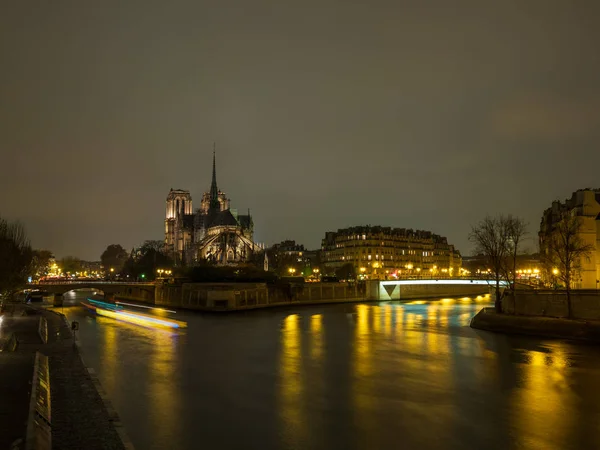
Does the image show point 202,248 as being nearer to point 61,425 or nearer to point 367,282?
point 367,282

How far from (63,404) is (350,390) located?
10.4m

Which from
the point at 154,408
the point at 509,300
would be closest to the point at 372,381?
the point at 154,408

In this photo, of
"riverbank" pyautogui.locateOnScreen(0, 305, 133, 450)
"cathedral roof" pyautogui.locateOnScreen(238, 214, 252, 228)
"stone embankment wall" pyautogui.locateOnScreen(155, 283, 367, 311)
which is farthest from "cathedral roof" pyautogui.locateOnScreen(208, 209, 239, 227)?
"riverbank" pyautogui.locateOnScreen(0, 305, 133, 450)

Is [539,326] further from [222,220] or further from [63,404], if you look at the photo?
[222,220]

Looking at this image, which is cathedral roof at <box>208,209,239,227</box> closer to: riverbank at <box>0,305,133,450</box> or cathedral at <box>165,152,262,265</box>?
cathedral at <box>165,152,262,265</box>

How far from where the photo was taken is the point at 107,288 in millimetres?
79688

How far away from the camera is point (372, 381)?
23.0m

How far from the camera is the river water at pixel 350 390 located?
50.2 ft

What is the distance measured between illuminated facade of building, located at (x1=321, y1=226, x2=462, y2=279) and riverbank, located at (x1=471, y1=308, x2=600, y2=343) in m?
80.5

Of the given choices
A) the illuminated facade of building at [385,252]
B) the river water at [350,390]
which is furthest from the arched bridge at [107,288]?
the illuminated facade of building at [385,252]

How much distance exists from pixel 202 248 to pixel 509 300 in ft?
351

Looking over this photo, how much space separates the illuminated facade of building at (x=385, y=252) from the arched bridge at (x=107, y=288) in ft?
180

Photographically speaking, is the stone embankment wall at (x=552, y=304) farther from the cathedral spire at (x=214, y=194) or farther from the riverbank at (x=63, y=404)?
the cathedral spire at (x=214, y=194)

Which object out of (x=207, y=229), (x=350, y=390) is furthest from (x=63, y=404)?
(x=207, y=229)
